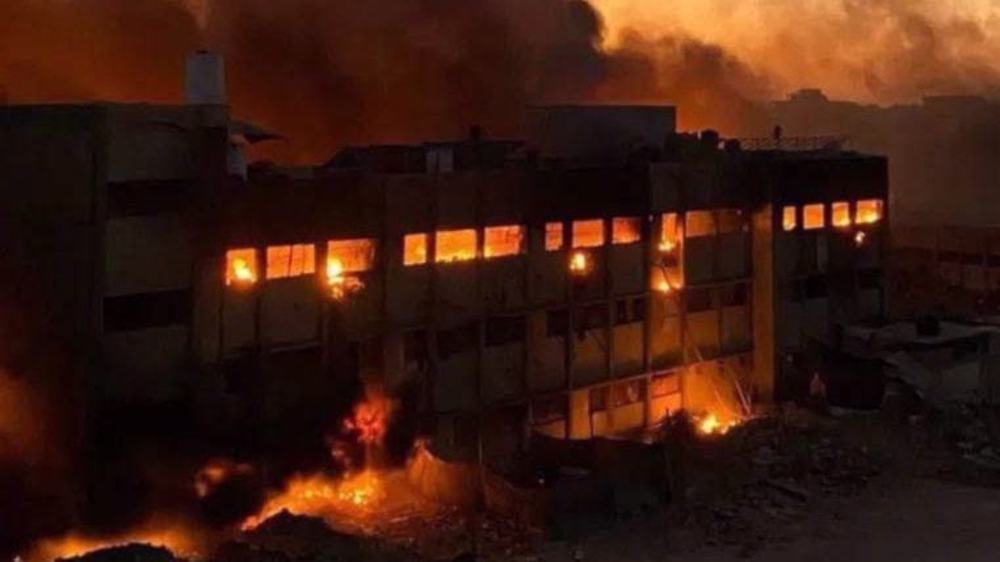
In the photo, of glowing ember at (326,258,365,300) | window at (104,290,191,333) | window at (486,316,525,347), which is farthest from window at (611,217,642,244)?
window at (104,290,191,333)

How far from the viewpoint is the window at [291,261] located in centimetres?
2428

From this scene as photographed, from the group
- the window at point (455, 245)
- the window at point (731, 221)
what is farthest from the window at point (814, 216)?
the window at point (455, 245)

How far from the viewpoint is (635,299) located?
30812 mm

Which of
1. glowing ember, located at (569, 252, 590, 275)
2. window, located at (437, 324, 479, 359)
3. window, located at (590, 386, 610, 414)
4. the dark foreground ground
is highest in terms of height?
glowing ember, located at (569, 252, 590, 275)

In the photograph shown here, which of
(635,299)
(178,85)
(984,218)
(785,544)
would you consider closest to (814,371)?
(635,299)

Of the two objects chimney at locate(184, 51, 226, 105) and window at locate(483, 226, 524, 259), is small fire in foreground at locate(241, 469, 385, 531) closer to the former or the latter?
window at locate(483, 226, 524, 259)

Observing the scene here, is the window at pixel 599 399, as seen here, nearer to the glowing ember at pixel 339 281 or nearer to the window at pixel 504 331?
the window at pixel 504 331

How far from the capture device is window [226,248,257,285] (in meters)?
23.6

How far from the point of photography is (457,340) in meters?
27.4

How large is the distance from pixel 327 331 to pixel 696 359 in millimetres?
10871

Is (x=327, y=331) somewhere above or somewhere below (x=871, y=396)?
above

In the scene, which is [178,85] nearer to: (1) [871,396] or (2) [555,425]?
(2) [555,425]

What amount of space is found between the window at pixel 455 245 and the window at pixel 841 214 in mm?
12112

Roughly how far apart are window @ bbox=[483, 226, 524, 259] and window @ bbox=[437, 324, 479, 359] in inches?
64.0
